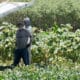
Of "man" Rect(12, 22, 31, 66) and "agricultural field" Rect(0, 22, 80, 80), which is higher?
"man" Rect(12, 22, 31, 66)

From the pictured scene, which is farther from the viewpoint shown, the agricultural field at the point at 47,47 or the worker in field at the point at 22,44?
the worker in field at the point at 22,44

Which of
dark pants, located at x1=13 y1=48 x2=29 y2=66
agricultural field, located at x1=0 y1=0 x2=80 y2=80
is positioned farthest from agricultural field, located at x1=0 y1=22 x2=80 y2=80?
dark pants, located at x1=13 y1=48 x2=29 y2=66

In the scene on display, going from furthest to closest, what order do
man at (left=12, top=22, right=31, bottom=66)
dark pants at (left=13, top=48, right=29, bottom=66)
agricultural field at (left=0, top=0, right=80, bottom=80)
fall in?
dark pants at (left=13, top=48, right=29, bottom=66), man at (left=12, top=22, right=31, bottom=66), agricultural field at (left=0, top=0, right=80, bottom=80)

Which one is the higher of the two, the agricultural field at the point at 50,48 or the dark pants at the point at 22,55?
the dark pants at the point at 22,55

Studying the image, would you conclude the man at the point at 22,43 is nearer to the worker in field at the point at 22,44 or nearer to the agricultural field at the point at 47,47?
the worker in field at the point at 22,44

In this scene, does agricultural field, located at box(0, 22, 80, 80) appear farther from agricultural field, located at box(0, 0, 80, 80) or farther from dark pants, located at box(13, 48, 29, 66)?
dark pants, located at box(13, 48, 29, 66)

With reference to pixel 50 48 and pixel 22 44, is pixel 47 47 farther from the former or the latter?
pixel 22 44

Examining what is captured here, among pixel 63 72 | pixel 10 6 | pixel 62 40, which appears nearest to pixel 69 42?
pixel 62 40

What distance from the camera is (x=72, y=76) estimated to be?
23.6 feet

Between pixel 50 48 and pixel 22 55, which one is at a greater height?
pixel 22 55

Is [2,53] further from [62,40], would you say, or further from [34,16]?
[34,16]

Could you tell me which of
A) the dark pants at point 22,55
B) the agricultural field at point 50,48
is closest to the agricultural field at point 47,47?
the agricultural field at point 50,48

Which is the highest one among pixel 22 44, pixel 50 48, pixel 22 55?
pixel 22 44

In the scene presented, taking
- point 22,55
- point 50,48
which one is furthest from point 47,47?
point 22,55
